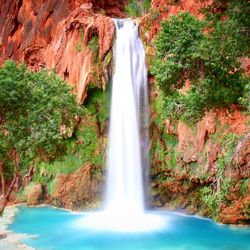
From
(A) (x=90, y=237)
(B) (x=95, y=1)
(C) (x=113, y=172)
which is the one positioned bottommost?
(A) (x=90, y=237)

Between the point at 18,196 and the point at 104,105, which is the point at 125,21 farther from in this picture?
the point at 18,196

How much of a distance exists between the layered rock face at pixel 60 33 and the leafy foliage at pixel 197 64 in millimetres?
13104

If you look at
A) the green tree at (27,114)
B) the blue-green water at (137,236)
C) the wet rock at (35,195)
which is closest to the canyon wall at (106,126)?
the wet rock at (35,195)

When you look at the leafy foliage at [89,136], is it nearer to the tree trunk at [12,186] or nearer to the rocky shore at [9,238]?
the rocky shore at [9,238]

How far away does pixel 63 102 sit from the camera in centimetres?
1366

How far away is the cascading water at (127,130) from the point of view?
72.0ft

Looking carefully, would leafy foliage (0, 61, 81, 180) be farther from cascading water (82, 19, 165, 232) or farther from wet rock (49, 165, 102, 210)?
wet rock (49, 165, 102, 210)

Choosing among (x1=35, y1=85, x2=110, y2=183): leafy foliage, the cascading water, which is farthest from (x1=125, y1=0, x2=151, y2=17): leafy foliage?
(x1=35, y1=85, x2=110, y2=183): leafy foliage

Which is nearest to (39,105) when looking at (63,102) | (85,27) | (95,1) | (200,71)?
(63,102)

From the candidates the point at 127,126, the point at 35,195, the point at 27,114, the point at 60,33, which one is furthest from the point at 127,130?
the point at 27,114

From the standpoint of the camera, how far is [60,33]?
27531mm

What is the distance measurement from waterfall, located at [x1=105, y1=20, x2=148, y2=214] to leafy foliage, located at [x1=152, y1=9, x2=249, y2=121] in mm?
11240

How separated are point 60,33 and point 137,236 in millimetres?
17063

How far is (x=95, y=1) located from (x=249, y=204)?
19546mm
